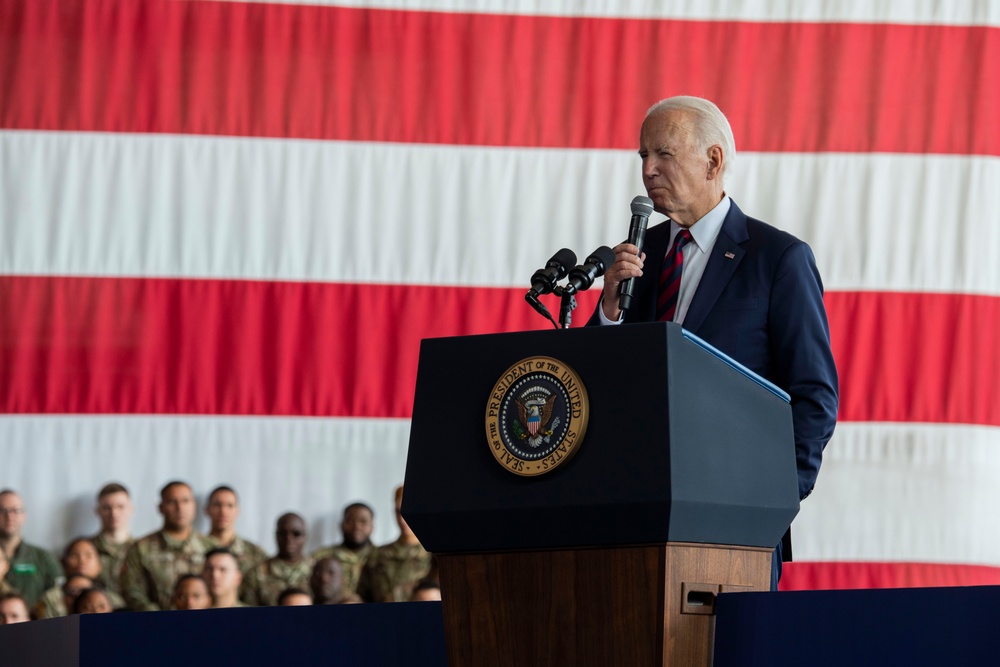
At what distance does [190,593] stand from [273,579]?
1.15 feet

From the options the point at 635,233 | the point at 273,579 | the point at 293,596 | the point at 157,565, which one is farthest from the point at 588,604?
the point at 157,565

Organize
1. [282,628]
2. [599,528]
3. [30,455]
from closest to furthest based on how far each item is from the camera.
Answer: [599,528] → [282,628] → [30,455]

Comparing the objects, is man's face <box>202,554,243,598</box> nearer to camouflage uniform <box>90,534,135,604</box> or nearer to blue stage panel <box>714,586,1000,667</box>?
camouflage uniform <box>90,534,135,604</box>

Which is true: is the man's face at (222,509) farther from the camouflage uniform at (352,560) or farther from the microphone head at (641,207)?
the microphone head at (641,207)

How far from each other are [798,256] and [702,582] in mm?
652

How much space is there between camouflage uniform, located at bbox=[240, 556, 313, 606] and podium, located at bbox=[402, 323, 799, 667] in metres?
3.54

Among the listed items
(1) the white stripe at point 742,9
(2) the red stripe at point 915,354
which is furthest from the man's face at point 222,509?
(2) the red stripe at point 915,354

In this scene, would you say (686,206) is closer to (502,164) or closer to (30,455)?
(502,164)

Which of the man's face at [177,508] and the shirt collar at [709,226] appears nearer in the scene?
the shirt collar at [709,226]

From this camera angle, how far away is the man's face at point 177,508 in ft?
15.5

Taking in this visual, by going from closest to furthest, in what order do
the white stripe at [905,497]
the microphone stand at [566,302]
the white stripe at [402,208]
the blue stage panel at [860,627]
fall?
the blue stage panel at [860,627] < the microphone stand at [566,302] < the white stripe at [905,497] < the white stripe at [402,208]

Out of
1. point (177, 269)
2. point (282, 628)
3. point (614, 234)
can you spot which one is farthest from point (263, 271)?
point (282, 628)

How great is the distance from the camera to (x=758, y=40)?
5.01 meters

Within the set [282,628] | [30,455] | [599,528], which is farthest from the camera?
[30,455]
